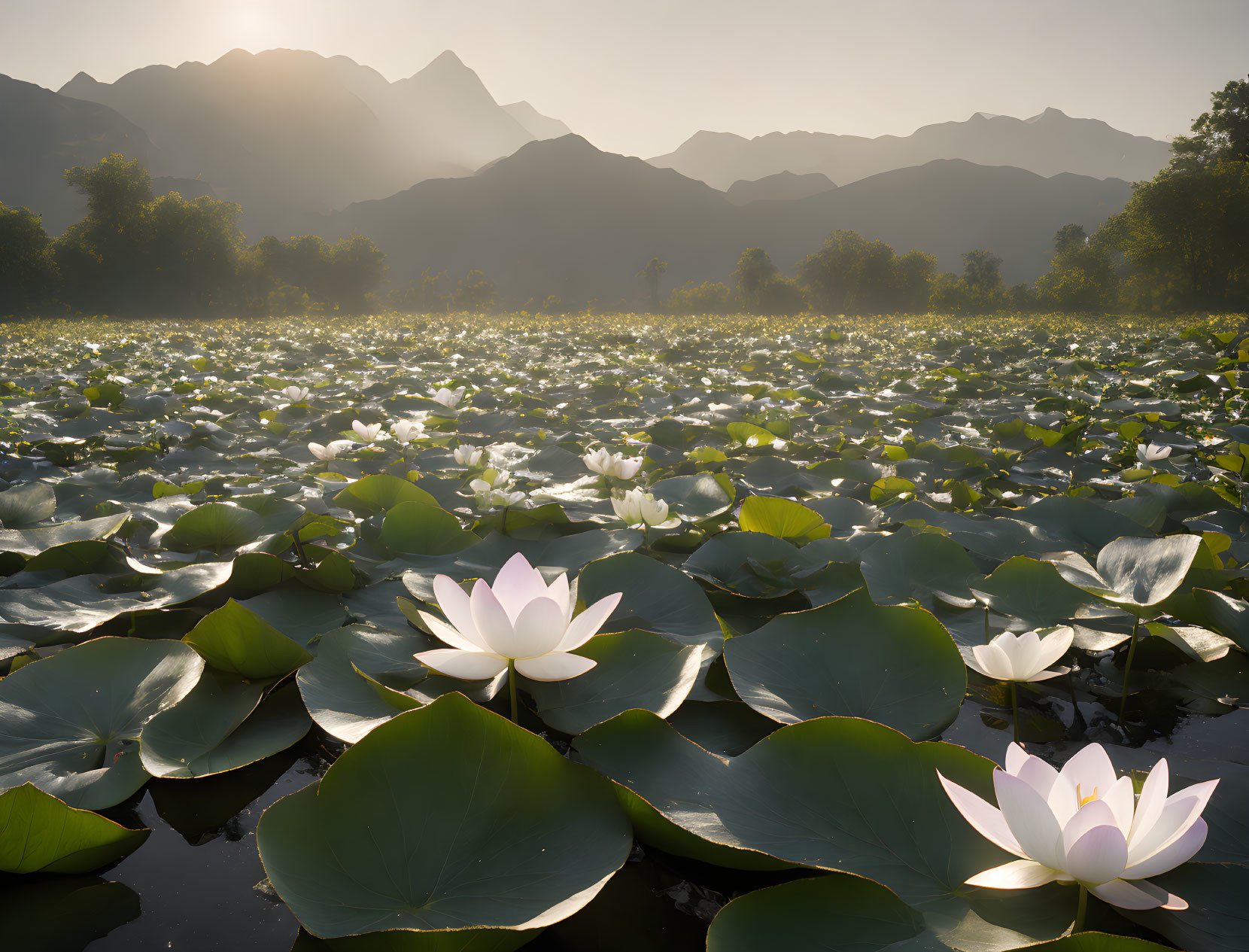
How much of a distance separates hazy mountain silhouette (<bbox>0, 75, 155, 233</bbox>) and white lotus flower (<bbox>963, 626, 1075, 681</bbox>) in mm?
111924

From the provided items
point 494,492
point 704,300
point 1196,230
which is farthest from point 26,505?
point 704,300

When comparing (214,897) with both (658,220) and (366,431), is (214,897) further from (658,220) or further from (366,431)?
(658,220)

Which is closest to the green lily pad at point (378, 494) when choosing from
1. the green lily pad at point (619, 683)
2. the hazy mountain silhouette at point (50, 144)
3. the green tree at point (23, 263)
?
the green lily pad at point (619, 683)

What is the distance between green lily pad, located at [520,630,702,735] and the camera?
0.80m

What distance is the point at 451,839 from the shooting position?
1.91ft

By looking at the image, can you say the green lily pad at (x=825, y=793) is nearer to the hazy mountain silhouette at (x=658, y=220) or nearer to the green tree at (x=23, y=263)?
the green tree at (x=23, y=263)

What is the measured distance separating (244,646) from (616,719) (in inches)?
23.7

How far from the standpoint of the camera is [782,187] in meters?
132

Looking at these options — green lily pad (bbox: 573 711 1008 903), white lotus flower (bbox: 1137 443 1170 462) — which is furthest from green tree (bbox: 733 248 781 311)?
green lily pad (bbox: 573 711 1008 903)

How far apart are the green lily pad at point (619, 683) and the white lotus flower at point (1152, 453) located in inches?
86.5

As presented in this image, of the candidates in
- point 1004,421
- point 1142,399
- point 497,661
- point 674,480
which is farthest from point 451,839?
point 1142,399

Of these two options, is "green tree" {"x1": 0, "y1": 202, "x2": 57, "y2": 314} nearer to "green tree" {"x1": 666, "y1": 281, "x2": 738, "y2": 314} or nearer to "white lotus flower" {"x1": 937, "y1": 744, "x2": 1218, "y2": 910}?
"green tree" {"x1": 666, "y1": 281, "x2": 738, "y2": 314}

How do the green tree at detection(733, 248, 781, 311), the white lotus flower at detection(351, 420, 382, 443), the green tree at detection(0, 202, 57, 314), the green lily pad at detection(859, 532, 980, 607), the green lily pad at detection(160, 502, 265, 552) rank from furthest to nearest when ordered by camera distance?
1. the green tree at detection(733, 248, 781, 311)
2. the green tree at detection(0, 202, 57, 314)
3. the white lotus flower at detection(351, 420, 382, 443)
4. the green lily pad at detection(160, 502, 265, 552)
5. the green lily pad at detection(859, 532, 980, 607)

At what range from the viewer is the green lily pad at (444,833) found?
20.3 inches
